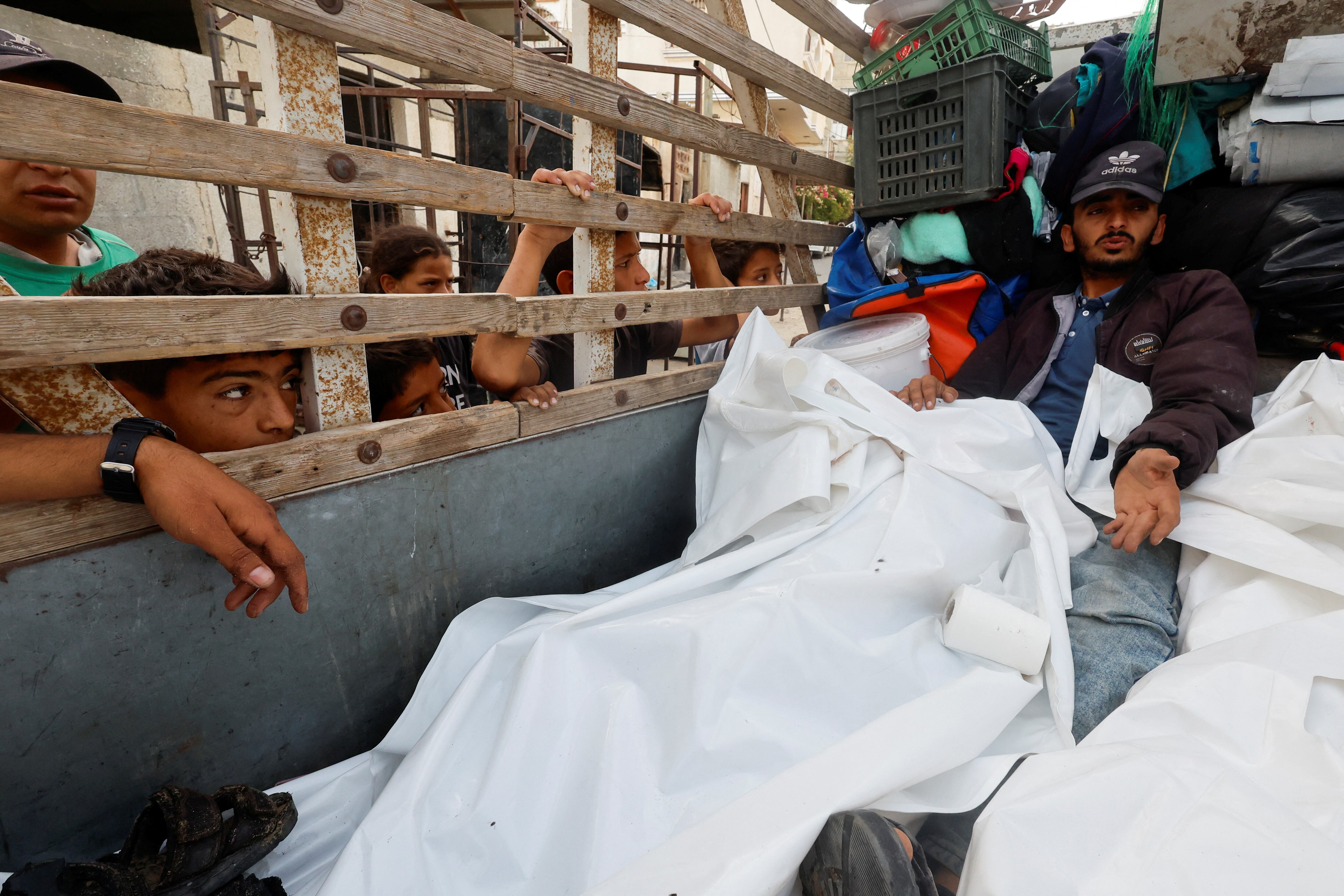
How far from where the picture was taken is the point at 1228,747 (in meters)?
1.18

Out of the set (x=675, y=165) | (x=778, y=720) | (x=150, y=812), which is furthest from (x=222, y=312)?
(x=675, y=165)

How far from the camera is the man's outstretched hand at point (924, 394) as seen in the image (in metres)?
2.33

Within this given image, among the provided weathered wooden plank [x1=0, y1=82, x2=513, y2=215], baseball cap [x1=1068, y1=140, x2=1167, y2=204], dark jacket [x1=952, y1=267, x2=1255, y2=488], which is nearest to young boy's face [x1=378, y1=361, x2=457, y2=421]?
weathered wooden plank [x1=0, y1=82, x2=513, y2=215]

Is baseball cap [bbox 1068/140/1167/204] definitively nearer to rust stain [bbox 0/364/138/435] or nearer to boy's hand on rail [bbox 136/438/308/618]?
boy's hand on rail [bbox 136/438/308/618]

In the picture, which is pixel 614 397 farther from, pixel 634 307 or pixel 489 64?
pixel 489 64

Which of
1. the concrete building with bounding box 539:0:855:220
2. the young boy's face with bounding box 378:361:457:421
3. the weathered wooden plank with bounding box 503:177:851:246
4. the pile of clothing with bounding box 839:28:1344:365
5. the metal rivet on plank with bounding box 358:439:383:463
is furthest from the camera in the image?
the concrete building with bounding box 539:0:855:220

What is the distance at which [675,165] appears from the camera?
17.0 feet

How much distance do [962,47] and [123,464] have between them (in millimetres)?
2853

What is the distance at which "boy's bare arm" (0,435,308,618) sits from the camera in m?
1.03

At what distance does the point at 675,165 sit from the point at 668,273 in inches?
34.7

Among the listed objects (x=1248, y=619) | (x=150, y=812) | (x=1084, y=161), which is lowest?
(x=150, y=812)

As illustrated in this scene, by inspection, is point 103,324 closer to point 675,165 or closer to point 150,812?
point 150,812

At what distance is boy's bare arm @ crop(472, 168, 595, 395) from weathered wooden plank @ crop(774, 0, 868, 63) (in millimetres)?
1257

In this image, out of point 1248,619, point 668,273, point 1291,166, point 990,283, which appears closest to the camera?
point 1248,619
